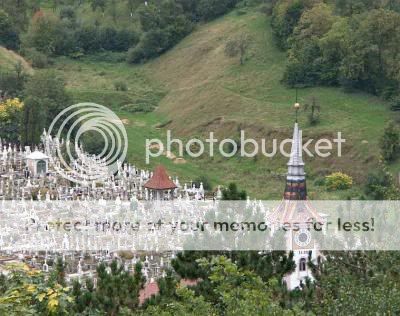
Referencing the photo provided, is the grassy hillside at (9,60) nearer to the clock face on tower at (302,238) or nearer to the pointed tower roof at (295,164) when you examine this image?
the pointed tower roof at (295,164)

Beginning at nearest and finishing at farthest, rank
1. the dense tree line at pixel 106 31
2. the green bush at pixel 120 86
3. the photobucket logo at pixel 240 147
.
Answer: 1. the photobucket logo at pixel 240 147
2. the green bush at pixel 120 86
3. the dense tree line at pixel 106 31

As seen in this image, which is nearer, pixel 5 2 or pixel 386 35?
pixel 386 35

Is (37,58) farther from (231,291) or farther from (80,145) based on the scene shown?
(231,291)

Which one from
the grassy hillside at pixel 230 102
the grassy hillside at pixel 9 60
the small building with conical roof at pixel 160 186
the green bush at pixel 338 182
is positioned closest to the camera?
the small building with conical roof at pixel 160 186

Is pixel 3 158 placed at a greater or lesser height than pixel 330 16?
lesser

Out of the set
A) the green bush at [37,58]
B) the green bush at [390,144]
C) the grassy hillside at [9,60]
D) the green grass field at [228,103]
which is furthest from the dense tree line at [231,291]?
the green bush at [37,58]

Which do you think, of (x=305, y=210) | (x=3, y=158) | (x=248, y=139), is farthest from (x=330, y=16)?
(x=305, y=210)

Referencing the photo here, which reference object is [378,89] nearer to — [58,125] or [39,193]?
[58,125]
